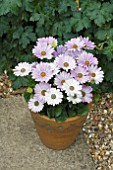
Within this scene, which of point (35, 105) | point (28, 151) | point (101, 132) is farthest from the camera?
point (101, 132)

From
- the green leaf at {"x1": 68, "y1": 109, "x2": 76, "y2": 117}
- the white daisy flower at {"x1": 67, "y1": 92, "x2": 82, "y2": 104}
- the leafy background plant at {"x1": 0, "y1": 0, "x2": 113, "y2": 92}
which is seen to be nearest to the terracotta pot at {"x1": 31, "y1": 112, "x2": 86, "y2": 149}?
the green leaf at {"x1": 68, "y1": 109, "x2": 76, "y2": 117}

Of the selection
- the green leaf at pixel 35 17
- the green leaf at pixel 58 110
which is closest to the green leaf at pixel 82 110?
the green leaf at pixel 58 110

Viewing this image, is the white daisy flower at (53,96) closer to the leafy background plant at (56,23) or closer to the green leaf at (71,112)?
the green leaf at (71,112)

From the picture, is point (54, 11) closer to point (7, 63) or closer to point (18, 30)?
point (18, 30)

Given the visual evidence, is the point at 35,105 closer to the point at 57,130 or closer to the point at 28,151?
the point at 57,130

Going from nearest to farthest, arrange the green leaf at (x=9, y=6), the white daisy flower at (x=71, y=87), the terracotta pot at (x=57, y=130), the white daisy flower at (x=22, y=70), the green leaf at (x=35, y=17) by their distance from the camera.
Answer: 1. the white daisy flower at (x=71, y=87)
2. the white daisy flower at (x=22, y=70)
3. the terracotta pot at (x=57, y=130)
4. the green leaf at (x=9, y=6)
5. the green leaf at (x=35, y=17)

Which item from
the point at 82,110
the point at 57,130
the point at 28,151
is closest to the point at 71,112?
the point at 82,110
